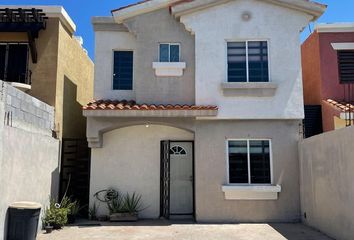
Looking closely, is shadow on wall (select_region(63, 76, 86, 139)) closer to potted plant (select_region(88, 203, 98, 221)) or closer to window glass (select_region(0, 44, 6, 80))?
window glass (select_region(0, 44, 6, 80))

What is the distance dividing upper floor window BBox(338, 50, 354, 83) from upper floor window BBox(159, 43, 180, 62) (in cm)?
655

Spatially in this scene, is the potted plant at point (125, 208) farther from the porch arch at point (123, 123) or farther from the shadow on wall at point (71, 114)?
the shadow on wall at point (71, 114)

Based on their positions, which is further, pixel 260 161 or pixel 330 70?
pixel 330 70

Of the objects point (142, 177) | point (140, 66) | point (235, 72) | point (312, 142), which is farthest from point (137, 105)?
point (312, 142)

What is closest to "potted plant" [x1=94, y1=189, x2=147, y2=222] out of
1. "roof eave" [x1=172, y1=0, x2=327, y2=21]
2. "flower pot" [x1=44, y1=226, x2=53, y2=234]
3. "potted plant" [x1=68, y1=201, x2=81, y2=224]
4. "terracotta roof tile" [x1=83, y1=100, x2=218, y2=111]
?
"potted plant" [x1=68, y1=201, x2=81, y2=224]

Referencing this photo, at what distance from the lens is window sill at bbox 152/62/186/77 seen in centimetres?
1344

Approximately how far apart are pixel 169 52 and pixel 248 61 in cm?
283

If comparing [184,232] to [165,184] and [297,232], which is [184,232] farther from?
[297,232]

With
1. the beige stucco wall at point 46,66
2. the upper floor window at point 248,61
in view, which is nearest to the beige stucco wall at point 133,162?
the beige stucco wall at point 46,66

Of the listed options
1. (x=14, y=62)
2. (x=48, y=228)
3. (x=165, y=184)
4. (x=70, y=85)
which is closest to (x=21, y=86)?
(x=14, y=62)

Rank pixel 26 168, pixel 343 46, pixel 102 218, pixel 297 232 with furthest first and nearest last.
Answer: pixel 343 46 → pixel 102 218 → pixel 297 232 → pixel 26 168

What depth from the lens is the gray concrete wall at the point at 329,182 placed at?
29.2 ft

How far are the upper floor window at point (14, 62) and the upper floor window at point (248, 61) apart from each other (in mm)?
7192

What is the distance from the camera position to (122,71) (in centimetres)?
1429
